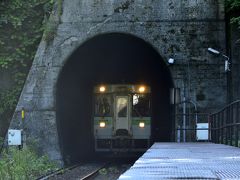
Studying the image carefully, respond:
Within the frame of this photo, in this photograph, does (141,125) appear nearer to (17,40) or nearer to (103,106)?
(103,106)

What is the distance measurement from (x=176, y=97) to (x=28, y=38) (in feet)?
18.9

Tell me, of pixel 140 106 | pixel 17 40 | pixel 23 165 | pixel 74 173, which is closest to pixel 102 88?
pixel 140 106

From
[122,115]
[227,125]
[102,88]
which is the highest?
[102,88]

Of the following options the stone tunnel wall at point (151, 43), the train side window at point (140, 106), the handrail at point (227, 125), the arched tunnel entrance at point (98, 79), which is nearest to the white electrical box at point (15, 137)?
the stone tunnel wall at point (151, 43)

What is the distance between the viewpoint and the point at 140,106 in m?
21.3

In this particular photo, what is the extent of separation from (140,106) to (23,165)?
9.16 metres

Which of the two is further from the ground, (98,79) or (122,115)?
(98,79)

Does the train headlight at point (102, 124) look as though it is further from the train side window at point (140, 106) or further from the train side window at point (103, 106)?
the train side window at point (140, 106)

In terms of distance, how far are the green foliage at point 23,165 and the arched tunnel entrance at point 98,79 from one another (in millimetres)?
1397

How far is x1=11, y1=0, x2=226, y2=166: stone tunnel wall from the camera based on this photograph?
1720 cm

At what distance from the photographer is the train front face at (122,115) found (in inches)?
834

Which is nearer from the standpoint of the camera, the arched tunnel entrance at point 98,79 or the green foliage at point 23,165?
the green foliage at point 23,165

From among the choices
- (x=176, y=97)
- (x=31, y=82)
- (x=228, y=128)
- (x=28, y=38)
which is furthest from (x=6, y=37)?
(x=228, y=128)

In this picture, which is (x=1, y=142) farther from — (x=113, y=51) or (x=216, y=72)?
(x=216, y=72)
